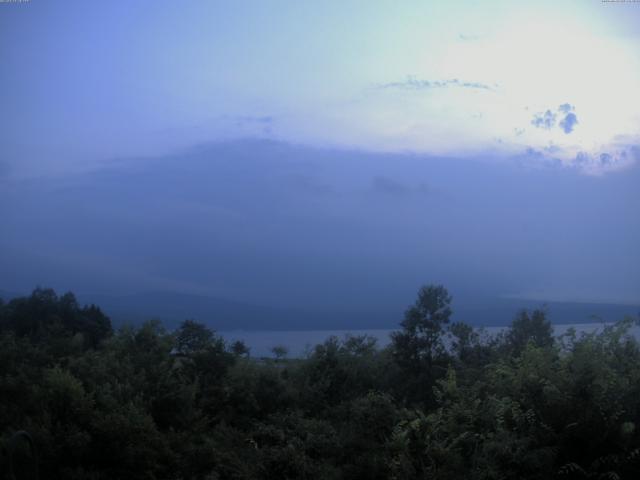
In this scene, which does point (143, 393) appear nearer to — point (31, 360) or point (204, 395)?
point (204, 395)

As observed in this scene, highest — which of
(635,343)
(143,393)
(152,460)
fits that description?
(635,343)

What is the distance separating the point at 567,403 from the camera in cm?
836

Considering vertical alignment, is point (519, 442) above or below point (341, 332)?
below

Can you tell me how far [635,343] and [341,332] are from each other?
19.2 ft

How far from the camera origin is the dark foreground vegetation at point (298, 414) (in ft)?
26.6

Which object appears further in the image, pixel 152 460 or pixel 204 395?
pixel 204 395

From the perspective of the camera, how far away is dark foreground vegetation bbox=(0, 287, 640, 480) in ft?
26.6

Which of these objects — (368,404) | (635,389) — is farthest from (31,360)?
(635,389)

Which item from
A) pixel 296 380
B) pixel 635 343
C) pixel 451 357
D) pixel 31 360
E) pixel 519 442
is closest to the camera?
pixel 519 442

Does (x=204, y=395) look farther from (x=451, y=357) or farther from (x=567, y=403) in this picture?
(x=567, y=403)

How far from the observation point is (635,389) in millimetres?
8500

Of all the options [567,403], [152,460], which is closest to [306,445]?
[152,460]

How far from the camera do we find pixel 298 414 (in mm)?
10172

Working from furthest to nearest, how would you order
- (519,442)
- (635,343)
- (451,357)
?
(451,357) → (635,343) → (519,442)
